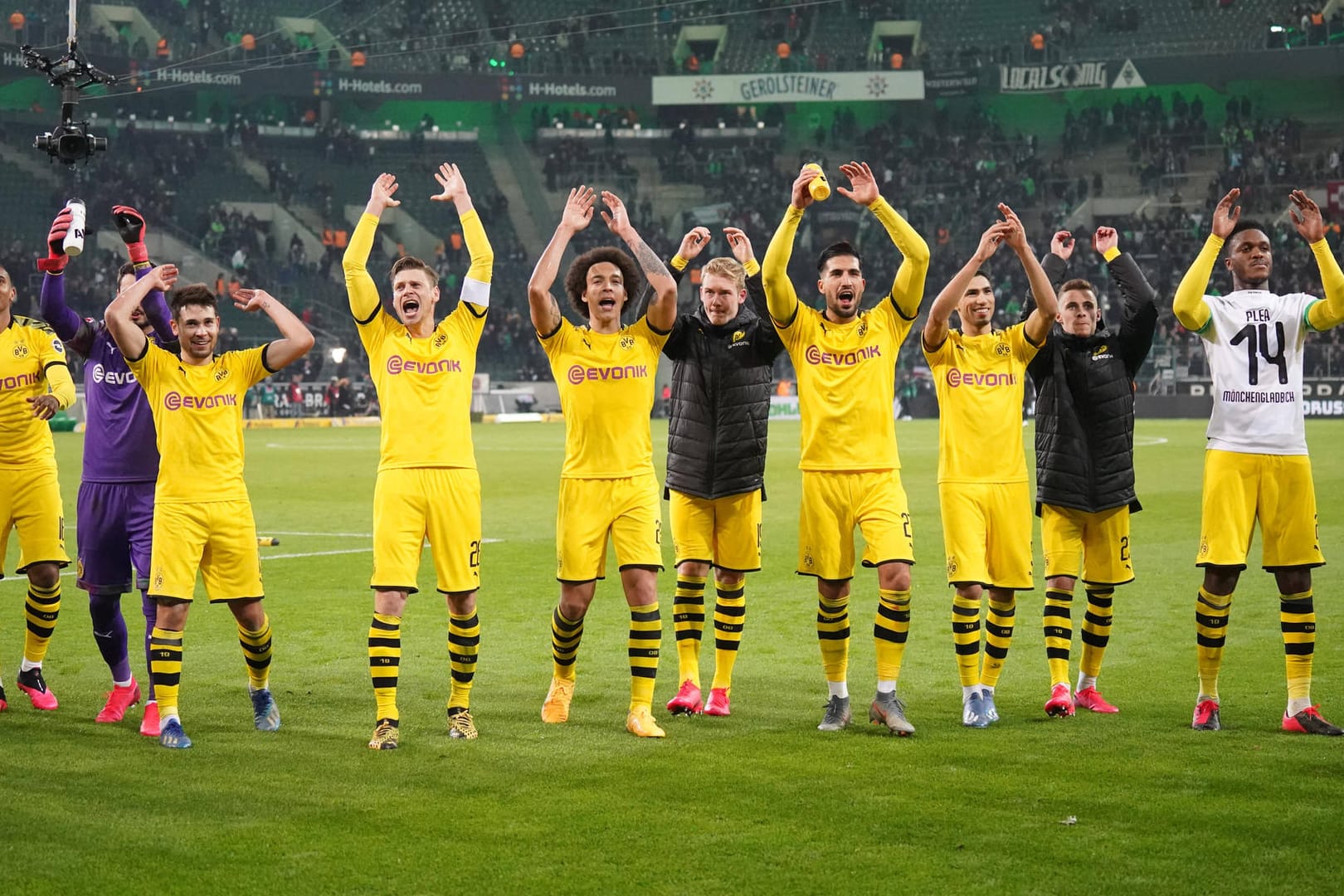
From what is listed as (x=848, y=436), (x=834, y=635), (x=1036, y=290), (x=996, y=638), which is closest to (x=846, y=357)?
(x=848, y=436)

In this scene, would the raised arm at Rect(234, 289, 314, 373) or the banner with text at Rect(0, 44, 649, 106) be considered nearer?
the raised arm at Rect(234, 289, 314, 373)

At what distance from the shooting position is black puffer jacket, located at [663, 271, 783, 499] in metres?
8.38

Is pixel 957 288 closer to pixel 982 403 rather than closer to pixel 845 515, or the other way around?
pixel 982 403

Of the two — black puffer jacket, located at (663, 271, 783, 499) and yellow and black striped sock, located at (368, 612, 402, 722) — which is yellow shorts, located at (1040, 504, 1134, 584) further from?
yellow and black striped sock, located at (368, 612, 402, 722)

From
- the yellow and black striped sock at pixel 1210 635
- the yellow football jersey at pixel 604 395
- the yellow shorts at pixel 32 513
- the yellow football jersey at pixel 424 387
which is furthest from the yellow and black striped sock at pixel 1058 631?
the yellow shorts at pixel 32 513

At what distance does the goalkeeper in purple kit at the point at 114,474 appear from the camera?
26.9ft

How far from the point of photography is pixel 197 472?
7.70m

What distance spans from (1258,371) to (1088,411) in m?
0.96

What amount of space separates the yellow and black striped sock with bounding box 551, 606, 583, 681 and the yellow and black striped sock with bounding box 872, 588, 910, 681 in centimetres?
162

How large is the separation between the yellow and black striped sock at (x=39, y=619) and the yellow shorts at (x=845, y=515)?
4406mm

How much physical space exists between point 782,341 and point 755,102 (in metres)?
51.9

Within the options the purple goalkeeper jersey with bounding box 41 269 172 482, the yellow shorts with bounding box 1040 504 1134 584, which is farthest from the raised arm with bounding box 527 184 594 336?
the yellow shorts with bounding box 1040 504 1134 584

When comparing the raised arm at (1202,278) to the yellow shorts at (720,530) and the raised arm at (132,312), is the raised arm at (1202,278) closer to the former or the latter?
the yellow shorts at (720,530)

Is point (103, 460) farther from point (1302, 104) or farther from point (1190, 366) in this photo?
point (1302, 104)
